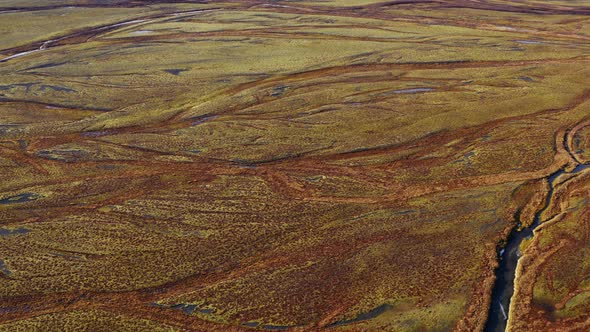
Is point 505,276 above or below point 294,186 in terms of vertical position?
below

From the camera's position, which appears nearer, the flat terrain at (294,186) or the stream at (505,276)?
the stream at (505,276)

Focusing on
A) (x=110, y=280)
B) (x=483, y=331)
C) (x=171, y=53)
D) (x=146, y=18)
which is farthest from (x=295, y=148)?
(x=146, y=18)

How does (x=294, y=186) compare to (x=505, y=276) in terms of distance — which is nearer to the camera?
(x=505, y=276)

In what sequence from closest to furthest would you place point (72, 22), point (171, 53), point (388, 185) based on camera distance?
1. point (388, 185)
2. point (171, 53)
3. point (72, 22)

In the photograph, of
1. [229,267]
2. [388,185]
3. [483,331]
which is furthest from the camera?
[388,185]

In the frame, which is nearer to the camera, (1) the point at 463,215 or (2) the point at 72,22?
(1) the point at 463,215

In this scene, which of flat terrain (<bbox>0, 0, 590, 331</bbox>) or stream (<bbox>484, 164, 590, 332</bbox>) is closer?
stream (<bbox>484, 164, 590, 332</bbox>)

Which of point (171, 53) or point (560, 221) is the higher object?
point (171, 53)

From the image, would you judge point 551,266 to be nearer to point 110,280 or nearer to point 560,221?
point 560,221
